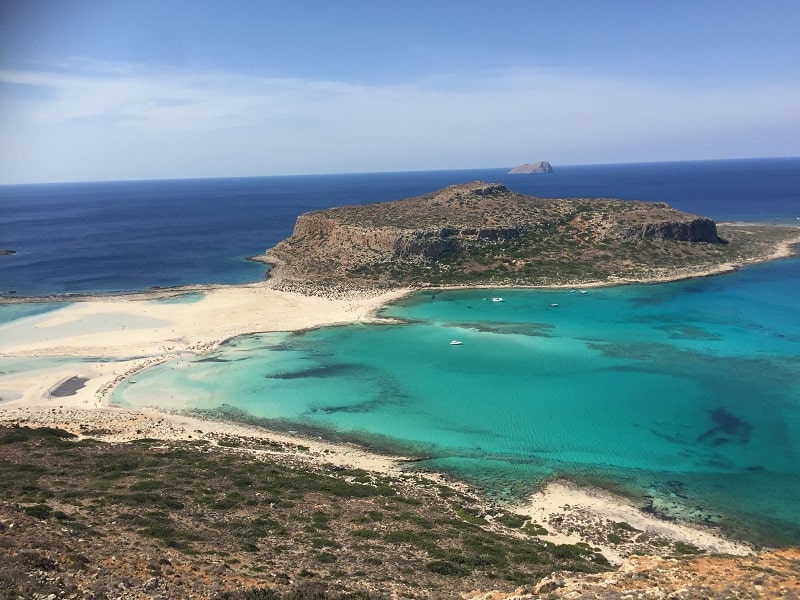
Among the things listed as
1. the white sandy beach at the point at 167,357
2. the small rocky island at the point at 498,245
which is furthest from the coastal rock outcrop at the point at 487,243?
the white sandy beach at the point at 167,357

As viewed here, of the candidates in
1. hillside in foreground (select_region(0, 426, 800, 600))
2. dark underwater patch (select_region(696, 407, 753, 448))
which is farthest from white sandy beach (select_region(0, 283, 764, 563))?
dark underwater patch (select_region(696, 407, 753, 448))

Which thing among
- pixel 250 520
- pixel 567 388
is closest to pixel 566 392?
pixel 567 388

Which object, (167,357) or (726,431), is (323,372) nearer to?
(167,357)

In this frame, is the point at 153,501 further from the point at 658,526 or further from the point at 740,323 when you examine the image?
the point at 740,323

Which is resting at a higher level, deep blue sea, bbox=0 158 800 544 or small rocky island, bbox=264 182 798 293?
small rocky island, bbox=264 182 798 293

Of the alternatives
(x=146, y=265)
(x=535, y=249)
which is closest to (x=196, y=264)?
(x=146, y=265)

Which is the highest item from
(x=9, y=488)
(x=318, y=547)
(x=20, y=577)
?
(x=20, y=577)

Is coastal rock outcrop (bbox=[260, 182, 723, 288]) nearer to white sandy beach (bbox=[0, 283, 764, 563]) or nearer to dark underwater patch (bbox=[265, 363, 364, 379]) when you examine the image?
white sandy beach (bbox=[0, 283, 764, 563])
